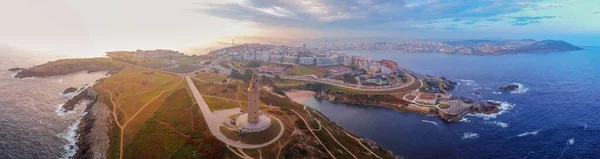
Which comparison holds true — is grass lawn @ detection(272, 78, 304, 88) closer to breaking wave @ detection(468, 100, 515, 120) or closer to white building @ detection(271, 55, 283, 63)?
white building @ detection(271, 55, 283, 63)

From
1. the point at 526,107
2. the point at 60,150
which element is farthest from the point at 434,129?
the point at 60,150

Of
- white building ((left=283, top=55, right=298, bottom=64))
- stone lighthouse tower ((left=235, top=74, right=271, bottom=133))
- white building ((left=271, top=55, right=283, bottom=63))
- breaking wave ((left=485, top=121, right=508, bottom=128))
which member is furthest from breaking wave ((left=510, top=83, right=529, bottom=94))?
white building ((left=271, top=55, right=283, bottom=63))

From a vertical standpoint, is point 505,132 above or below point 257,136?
below

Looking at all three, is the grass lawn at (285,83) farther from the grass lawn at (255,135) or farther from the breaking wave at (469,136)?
the grass lawn at (255,135)

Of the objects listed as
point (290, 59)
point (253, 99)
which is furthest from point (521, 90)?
point (253, 99)

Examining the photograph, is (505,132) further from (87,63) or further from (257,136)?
(87,63)

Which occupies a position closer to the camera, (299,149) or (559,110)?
(299,149)
